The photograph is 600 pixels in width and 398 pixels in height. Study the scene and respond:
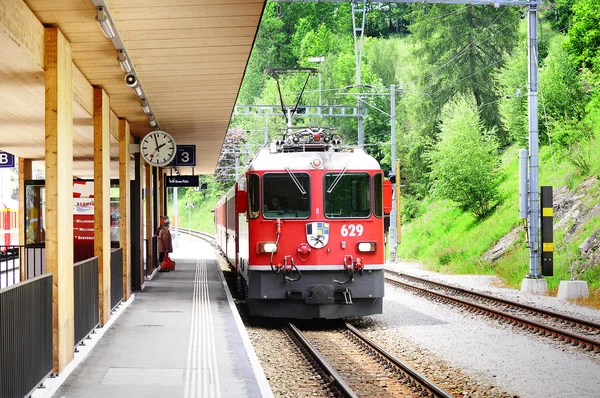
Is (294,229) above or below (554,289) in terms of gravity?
above

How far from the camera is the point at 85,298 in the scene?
11.1 m

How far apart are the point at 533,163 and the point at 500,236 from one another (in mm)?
9314

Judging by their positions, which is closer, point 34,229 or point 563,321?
point 563,321

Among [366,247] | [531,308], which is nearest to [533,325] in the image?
[531,308]

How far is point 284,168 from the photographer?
14555mm

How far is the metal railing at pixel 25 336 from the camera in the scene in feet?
21.5

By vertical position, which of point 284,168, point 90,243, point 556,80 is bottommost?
point 90,243

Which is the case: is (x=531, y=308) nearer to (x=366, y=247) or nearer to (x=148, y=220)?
(x=366, y=247)

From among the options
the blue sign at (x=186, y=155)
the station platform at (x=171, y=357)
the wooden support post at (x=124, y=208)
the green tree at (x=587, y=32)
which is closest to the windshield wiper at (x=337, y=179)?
the station platform at (x=171, y=357)

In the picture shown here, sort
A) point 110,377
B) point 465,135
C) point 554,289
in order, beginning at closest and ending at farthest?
point 110,377
point 554,289
point 465,135

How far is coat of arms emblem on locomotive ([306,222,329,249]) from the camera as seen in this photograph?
14.1m

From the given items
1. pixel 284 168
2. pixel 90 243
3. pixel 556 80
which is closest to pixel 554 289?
pixel 284 168

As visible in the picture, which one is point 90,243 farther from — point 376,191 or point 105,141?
point 376,191

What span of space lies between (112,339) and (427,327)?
5.69 meters
